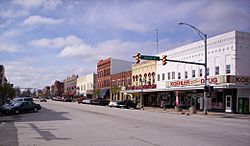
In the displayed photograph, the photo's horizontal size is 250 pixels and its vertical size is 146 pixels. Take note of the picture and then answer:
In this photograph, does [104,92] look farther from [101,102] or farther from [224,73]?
[224,73]

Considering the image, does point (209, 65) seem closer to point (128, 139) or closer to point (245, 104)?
point (245, 104)

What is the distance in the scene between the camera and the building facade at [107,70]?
272 feet

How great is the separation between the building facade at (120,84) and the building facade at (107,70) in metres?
3.07

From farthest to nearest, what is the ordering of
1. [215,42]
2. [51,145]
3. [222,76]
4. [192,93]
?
[192,93]
[215,42]
[222,76]
[51,145]

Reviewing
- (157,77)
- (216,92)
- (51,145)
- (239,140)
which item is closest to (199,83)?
(216,92)

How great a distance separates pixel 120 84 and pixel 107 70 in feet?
38.9

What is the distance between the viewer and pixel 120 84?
74.0m

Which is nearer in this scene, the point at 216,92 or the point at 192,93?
the point at 216,92

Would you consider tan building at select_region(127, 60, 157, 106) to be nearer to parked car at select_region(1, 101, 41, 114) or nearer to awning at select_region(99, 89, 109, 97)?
awning at select_region(99, 89, 109, 97)

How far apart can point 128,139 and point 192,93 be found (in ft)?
Answer: 112

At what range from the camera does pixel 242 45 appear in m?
38.7

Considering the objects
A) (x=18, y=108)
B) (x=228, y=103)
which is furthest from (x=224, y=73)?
(x=18, y=108)

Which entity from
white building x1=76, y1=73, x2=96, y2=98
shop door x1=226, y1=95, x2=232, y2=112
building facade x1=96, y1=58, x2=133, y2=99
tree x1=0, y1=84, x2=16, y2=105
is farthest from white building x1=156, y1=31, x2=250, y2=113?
white building x1=76, y1=73, x2=96, y2=98

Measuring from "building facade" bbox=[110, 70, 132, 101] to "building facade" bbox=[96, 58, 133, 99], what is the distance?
307 centimetres
